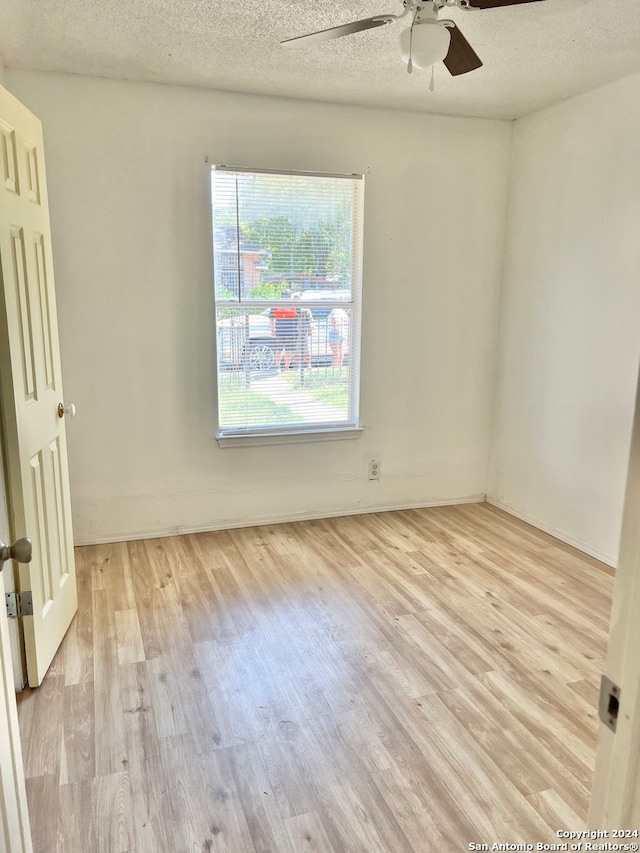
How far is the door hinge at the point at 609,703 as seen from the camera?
0.75 metres

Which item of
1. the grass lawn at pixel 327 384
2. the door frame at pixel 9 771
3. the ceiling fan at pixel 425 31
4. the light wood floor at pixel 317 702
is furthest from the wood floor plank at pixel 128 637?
the ceiling fan at pixel 425 31

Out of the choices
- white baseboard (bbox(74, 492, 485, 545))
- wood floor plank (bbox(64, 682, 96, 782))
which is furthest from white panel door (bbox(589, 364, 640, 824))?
white baseboard (bbox(74, 492, 485, 545))

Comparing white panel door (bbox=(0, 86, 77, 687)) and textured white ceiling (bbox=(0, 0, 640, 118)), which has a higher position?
textured white ceiling (bbox=(0, 0, 640, 118))

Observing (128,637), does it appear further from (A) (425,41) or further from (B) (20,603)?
(A) (425,41)

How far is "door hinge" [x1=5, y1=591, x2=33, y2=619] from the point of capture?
2.00 meters

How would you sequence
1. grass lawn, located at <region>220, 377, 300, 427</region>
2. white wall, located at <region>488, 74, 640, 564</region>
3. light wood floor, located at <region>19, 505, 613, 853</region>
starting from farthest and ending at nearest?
grass lawn, located at <region>220, 377, 300, 427</region>, white wall, located at <region>488, 74, 640, 564</region>, light wood floor, located at <region>19, 505, 613, 853</region>

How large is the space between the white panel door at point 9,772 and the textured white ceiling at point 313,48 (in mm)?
2439

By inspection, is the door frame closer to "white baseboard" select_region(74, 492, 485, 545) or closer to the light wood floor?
the light wood floor

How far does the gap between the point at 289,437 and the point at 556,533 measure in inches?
72.6

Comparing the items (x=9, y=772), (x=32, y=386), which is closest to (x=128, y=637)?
(x=32, y=386)

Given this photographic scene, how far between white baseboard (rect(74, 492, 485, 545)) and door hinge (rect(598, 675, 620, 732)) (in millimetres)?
3143

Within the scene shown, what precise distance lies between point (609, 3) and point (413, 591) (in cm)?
270

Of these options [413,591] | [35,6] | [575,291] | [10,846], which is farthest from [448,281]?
[10,846]

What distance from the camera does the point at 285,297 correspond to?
356cm
